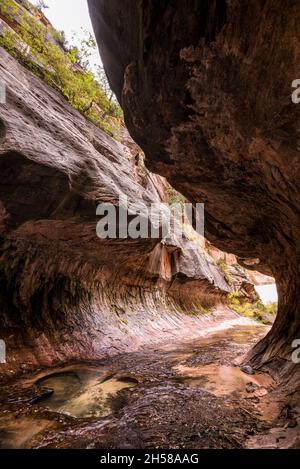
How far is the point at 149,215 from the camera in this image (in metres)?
7.70

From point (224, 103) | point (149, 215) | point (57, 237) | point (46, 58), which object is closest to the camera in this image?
point (224, 103)

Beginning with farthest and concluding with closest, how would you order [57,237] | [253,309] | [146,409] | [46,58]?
[253,309] → [46,58] → [57,237] → [146,409]

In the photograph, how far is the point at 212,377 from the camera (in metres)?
4.90

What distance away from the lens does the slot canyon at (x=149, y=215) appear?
9.82 feet

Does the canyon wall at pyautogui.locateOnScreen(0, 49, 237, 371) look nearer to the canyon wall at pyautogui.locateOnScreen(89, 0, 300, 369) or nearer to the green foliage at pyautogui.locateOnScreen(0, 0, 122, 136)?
the green foliage at pyautogui.locateOnScreen(0, 0, 122, 136)

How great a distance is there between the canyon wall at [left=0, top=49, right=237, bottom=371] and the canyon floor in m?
1.15

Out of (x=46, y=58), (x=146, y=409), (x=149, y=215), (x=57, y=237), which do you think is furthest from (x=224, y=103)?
(x=46, y=58)

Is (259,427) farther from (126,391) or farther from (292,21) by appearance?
(292,21)

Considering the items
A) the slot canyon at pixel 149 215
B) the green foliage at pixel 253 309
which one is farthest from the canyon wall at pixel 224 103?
the green foliage at pixel 253 309

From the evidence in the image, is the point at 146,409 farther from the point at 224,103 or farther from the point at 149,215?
the point at 149,215

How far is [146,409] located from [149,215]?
519cm

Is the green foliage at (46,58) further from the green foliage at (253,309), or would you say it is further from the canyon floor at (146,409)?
the green foliage at (253,309)

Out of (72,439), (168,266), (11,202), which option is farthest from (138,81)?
(168,266)

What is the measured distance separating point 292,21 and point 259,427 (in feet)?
14.5
